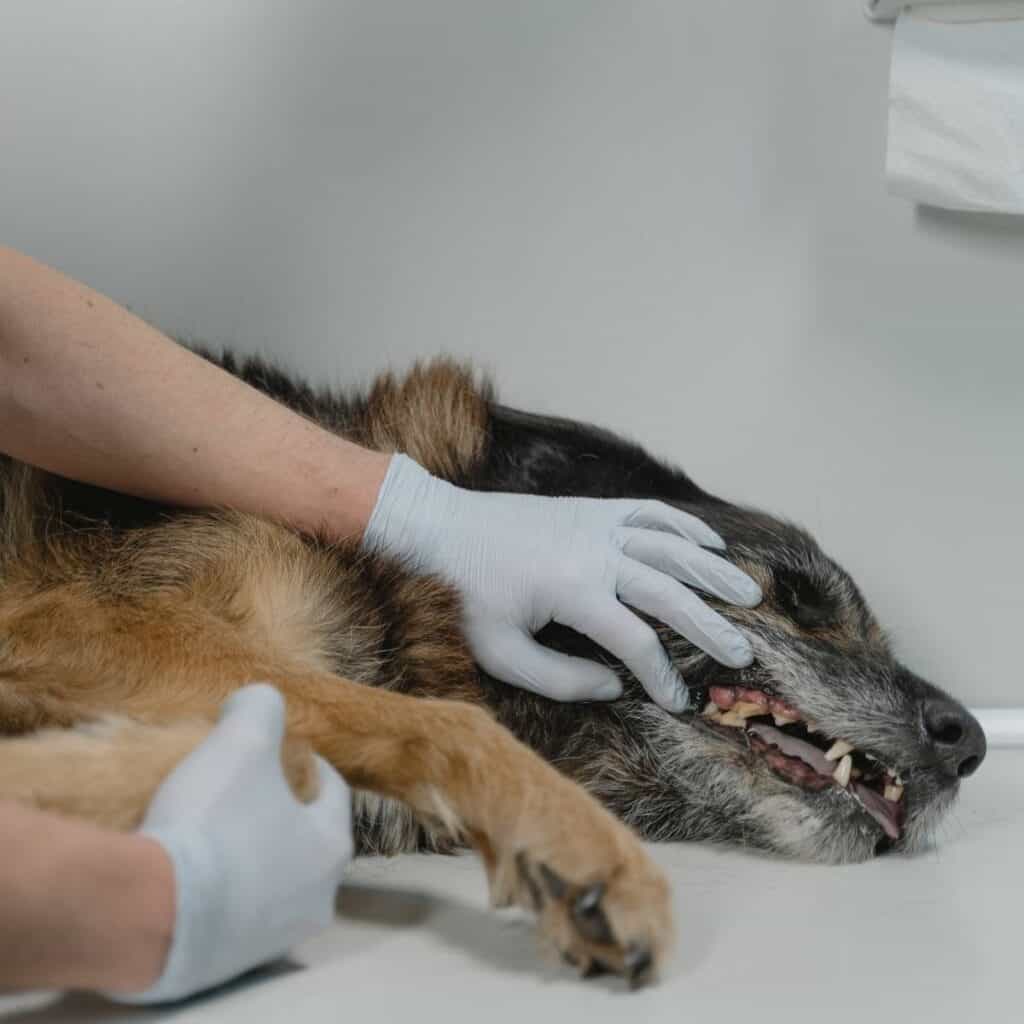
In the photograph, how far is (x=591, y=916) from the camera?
1.29 meters

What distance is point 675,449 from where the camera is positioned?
2529 millimetres

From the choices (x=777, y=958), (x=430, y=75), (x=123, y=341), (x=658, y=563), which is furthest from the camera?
(x=430, y=75)

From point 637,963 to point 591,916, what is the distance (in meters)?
0.06

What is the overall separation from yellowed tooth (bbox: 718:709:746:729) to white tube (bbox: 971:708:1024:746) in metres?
0.82

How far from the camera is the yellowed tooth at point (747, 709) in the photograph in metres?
1.92

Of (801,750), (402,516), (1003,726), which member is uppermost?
(402,516)

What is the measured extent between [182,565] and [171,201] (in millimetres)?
929

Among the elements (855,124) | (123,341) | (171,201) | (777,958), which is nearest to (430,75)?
(171,201)

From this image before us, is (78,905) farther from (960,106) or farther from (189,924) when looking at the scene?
(960,106)

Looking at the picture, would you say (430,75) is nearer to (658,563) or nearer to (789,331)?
(789,331)

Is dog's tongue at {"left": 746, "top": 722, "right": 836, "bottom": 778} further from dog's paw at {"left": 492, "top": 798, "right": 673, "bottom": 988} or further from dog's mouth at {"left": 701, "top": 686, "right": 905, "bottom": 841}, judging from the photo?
dog's paw at {"left": 492, "top": 798, "right": 673, "bottom": 988}

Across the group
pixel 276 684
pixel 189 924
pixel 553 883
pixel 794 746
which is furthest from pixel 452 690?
pixel 189 924

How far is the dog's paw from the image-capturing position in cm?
128

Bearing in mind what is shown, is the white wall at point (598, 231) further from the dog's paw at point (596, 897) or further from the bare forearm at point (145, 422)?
the dog's paw at point (596, 897)
